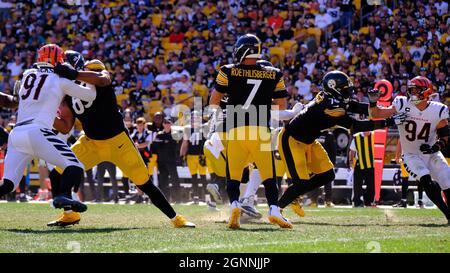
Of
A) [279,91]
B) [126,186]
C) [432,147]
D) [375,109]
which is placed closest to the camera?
[279,91]

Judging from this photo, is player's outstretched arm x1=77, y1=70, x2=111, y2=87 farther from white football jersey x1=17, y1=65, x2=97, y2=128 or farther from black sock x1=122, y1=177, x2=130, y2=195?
black sock x1=122, y1=177, x2=130, y2=195

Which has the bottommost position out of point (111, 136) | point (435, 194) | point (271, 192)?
point (435, 194)

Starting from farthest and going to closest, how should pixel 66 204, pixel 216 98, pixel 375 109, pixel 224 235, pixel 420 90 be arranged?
pixel 375 109 < pixel 420 90 < pixel 216 98 < pixel 224 235 < pixel 66 204

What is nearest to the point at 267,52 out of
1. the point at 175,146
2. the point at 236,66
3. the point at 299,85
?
the point at 299,85

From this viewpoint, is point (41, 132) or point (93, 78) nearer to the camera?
point (41, 132)

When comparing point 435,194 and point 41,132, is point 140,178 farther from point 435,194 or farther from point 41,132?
point 435,194

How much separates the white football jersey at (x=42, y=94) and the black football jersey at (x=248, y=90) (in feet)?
Result: 5.06

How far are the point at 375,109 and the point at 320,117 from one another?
1.10 m

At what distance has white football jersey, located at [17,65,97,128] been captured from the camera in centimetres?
823

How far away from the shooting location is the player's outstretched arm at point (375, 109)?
10594 mm

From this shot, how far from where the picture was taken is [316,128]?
10094 millimetres

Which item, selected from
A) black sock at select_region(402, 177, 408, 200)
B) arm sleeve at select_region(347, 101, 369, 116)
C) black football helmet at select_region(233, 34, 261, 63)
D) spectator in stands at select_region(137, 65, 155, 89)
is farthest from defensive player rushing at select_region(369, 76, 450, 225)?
spectator in stands at select_region(137, 65, 155, 89)

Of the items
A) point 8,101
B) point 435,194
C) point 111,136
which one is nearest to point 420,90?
point 435,194
